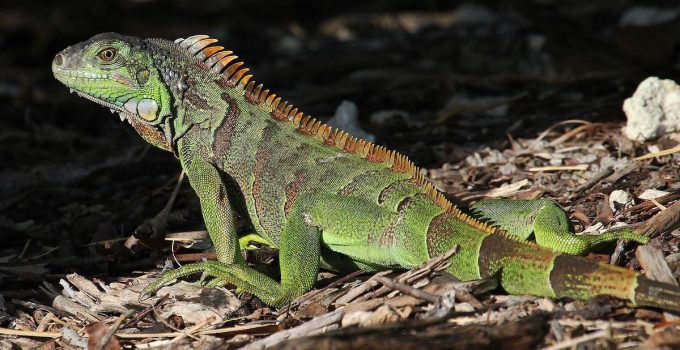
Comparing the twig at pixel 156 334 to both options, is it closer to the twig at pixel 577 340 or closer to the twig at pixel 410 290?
the twig at pixel 410 290

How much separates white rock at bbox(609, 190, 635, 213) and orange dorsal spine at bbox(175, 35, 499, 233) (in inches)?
51.9

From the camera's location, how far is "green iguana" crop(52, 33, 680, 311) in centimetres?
475

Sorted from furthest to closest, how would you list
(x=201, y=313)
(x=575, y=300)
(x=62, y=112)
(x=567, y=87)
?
1. (x=62, y=112)
2. (x=567, y=87)
3. (x=201, y=313)
4. (x=575, y=300)

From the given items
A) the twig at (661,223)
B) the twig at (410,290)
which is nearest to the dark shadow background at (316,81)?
the twig at (410,290)

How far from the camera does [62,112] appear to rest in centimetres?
1098

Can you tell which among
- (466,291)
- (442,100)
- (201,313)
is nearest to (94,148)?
(442,100)

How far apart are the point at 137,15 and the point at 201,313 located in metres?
9.74

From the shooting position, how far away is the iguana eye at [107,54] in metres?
6.06

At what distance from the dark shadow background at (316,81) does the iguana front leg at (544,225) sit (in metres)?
2.29

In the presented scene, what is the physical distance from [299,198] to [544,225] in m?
1.51

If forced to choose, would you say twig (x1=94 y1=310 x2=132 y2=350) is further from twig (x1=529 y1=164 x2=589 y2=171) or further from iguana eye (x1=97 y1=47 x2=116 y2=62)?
twig (x1=529 y1=164 x2=589 y2=171)

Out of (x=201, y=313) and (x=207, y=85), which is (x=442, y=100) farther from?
(x=201, y=313)

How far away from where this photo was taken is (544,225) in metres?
5.10

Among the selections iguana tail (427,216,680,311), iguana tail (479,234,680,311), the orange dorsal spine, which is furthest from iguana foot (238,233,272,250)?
iguana tail (479,234,680,311)
